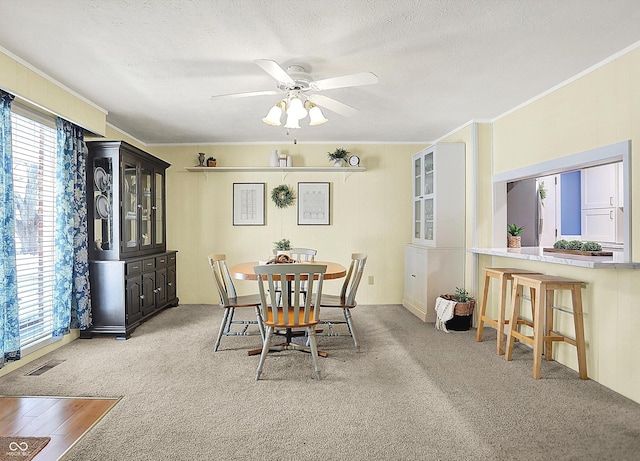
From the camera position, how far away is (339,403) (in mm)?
2463

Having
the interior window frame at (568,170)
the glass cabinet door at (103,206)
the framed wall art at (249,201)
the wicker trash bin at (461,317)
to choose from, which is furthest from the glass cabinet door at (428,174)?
the glass cabinet door at (103,206)

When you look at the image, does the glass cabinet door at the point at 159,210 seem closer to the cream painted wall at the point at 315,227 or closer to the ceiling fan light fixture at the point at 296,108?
the cream painted wall at the point at 315,227

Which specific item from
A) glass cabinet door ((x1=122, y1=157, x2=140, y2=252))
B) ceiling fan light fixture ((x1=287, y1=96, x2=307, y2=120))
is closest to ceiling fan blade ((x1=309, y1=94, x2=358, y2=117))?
ceiling fan light fixture ((x1=287, y1=96, x2=307, y2=120))

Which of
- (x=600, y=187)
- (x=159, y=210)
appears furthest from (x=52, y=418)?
(x=600, y=187)

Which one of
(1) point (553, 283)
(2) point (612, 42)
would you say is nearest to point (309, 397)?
(1) point (553, 283)

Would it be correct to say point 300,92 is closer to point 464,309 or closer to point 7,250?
point 7,250

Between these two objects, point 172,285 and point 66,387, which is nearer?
point 66,387

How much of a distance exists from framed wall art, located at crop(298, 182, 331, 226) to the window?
306 cm

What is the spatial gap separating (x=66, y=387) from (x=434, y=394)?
8.65 feet

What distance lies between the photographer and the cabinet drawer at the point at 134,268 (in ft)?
13.2

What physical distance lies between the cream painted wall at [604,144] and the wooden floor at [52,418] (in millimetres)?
3475

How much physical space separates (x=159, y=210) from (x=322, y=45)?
358 centimetres

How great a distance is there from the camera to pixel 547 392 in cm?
262

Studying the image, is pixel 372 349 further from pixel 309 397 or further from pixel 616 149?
pixel 616 149
